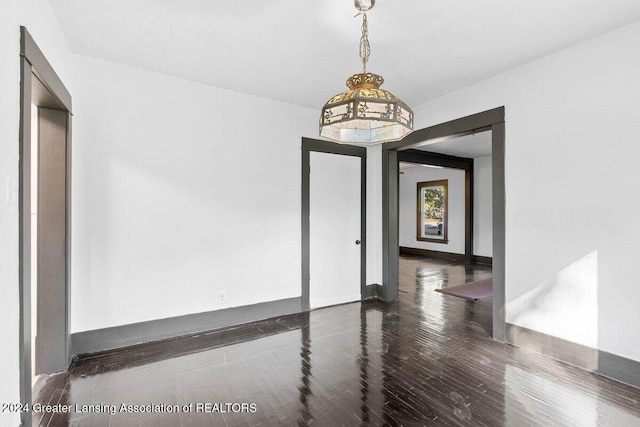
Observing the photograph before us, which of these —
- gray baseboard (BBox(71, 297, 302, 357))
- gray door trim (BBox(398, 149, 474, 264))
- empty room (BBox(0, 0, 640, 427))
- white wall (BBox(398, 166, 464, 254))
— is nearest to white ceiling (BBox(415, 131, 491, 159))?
gray door trim (BBox(398, 149, 474, 264))

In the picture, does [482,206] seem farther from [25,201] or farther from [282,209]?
[25,201]

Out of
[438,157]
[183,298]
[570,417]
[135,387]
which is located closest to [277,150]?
[183,298]

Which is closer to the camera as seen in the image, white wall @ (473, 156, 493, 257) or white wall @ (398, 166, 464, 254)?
white wall @ (473, 156, 493, 257)

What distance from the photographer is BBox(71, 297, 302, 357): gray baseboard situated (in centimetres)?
291

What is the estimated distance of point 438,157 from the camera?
7078mm

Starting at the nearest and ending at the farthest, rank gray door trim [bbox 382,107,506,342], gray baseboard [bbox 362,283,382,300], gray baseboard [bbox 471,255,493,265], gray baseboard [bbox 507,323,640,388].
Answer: gray baseboard [bbox 507,323,640,388]
gray door trim [bbox 382,107,506,342]
gray baseboard [bbox 362,283,382,300]
gray baseboard [bbox 471,255,493,265]

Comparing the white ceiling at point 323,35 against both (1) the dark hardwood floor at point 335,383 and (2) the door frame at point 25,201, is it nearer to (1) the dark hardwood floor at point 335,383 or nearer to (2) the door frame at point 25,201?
(2) the door frame at point 25,201

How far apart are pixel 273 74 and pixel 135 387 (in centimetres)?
309

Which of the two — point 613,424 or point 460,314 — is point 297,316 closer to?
point 460,314

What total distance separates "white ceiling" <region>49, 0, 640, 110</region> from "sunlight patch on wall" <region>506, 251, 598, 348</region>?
1914 mm

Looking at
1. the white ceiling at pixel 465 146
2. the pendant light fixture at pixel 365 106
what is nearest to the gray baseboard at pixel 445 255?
the white ceiling at pixel 465 146

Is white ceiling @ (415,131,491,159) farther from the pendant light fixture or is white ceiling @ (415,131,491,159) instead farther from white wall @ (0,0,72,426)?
white wall @ (0,0,72,426)

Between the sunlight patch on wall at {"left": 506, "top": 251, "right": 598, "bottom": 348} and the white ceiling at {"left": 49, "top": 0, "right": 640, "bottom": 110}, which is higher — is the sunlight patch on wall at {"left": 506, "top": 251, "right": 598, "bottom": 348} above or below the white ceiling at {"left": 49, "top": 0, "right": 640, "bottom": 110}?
→ below

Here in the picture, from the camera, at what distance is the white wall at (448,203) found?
27.7 feet
